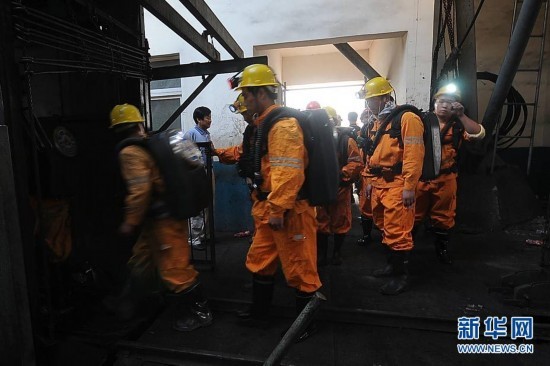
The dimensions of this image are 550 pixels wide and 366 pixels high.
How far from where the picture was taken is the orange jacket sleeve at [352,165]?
13.4ft

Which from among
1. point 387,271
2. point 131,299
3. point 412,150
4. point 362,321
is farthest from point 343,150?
point 131,299

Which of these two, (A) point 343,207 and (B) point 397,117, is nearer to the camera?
(B) point 397,117

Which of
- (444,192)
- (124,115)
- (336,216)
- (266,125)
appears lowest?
(336,216)

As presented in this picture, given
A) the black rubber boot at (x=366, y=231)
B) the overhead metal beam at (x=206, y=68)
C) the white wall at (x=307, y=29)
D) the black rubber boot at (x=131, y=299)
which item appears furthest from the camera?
the white wall at (x=307, y=29)

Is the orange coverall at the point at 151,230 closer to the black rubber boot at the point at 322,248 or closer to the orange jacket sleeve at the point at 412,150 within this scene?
the black rubber boot at the point at 322,248

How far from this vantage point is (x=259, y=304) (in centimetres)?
292

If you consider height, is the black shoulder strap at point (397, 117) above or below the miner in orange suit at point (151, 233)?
above

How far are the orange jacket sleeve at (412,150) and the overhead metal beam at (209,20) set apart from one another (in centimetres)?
237

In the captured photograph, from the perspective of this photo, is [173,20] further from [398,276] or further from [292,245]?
[398,276]

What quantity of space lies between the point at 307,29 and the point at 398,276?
4597 millimetres

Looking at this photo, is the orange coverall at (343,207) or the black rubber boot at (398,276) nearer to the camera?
the black rubber boot at (398,276)

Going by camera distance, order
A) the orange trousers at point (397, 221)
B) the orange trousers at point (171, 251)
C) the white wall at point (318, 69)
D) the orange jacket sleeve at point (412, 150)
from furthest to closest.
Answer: the white wall at point (318, 69) → the orange trousers at point (397, 221) → the orange jacket sleeve at point (412, 150) → the orange trousers at point (171, 251)

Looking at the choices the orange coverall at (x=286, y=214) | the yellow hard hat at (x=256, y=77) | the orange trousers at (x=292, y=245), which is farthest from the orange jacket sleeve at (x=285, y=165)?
the yellow hard hat at (x=256, y=77)

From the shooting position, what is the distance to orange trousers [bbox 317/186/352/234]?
13.6ft
